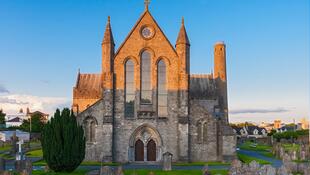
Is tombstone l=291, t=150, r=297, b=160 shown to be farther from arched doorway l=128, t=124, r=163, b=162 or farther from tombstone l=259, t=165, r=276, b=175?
tombstone l=259, t=165, r=276, b=175

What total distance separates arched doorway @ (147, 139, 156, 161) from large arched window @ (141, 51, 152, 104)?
4.29 m

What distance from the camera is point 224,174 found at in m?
27.5

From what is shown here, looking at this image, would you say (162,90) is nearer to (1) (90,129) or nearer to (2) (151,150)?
(2) (151,150)

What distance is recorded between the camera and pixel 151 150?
1535 inches

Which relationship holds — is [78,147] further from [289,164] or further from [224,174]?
[289,164]

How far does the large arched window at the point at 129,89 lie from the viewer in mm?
39000

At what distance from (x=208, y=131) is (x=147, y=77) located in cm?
856

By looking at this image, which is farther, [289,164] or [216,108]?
[216,108]

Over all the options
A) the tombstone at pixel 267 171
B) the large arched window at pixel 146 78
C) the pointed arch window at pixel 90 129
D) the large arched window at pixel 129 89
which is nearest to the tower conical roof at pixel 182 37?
the large arched window at pixel 146 78

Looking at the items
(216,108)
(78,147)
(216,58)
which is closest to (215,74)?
(216,58)

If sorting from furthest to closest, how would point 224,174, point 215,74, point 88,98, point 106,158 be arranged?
point 215,74 → point 88,98 → point 106,158 → point 224,174

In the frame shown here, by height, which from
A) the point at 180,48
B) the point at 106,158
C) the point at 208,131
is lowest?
the point at 106,158

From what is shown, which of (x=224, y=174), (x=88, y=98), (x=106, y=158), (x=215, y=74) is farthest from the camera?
(x=215, y=74)

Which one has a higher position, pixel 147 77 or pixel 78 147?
pixel 147 77
